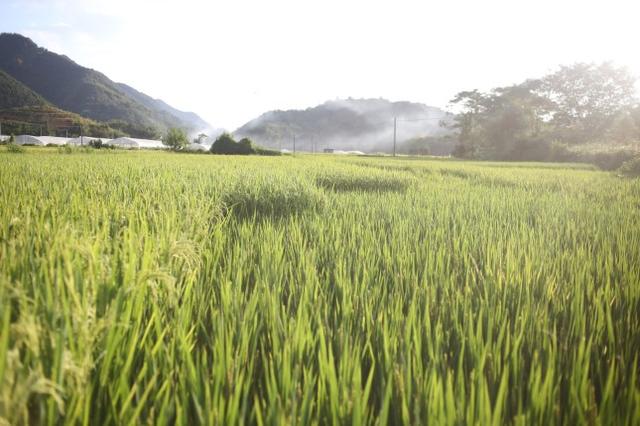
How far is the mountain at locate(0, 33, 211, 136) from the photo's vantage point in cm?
10800

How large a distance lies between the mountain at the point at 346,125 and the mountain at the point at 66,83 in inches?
1501

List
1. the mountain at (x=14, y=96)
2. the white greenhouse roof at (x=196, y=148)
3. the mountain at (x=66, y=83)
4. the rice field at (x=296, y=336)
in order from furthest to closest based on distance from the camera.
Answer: the mountain at (x=66, y=83)
the mountain at (x=14, y=96)
the white greenhouse roof at (x=196, y=148)
the rice field at (x=296, y=336)

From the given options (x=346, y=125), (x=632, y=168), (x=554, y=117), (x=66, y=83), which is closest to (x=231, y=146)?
(x=632, y=168)

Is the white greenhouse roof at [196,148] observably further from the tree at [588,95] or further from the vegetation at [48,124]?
the tree at [588,95]

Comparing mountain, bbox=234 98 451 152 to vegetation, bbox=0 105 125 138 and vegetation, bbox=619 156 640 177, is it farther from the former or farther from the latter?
vegetation, bbox=619 156 640 177

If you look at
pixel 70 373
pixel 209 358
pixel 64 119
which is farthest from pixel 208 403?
pixel 64 119

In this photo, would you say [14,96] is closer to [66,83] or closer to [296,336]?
[66,83]

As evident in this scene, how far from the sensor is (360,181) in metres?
5.77

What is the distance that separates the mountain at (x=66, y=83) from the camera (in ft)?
354

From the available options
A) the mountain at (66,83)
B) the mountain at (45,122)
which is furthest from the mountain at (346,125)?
the mountain at (45,122)

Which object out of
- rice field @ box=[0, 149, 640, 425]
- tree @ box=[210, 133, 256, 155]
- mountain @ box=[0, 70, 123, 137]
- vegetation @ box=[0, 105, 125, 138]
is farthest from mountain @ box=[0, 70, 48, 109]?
rice field @ box=[0, 149, 640, 425]

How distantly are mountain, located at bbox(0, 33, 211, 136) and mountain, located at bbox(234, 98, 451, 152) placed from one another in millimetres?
38117

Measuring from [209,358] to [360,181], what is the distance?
4.99 m

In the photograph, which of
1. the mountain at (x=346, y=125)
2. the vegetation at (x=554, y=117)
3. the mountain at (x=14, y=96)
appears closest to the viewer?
the vegetation at (x=554, y=117)
